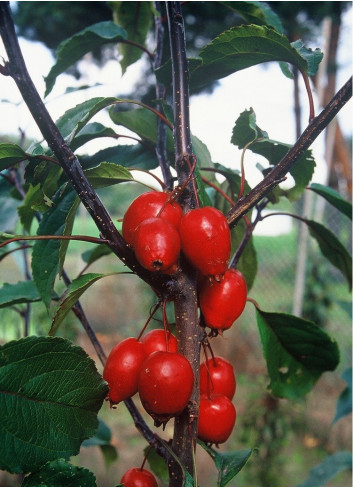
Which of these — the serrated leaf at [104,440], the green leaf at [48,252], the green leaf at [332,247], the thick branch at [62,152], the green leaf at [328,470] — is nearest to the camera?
the thick branch at [62,152]

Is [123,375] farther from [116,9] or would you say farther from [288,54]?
[116,9]

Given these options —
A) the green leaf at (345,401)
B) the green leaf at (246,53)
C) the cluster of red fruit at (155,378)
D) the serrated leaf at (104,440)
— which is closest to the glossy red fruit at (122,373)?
the cluster of red fruit at (155,378)

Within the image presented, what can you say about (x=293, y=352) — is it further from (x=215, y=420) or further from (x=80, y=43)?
(x=80, y=43)

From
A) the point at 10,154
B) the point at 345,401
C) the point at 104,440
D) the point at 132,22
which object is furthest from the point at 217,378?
the point at 345,401

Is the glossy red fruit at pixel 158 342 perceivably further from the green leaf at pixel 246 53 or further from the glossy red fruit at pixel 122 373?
the green leaf at pixel 246 53

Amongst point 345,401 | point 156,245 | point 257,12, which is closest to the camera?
point 156,245

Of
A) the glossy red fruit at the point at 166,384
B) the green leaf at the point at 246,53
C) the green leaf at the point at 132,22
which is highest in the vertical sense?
the green leaf at the point at 132,22
